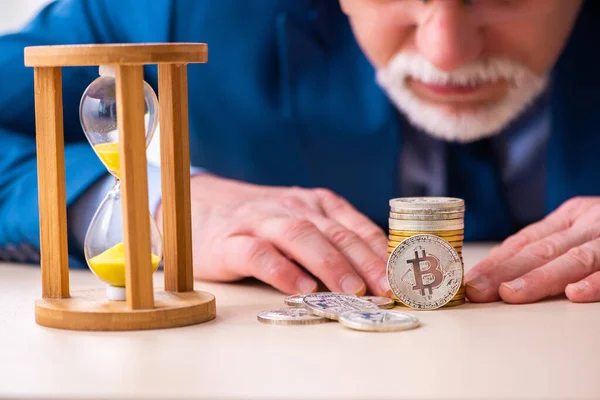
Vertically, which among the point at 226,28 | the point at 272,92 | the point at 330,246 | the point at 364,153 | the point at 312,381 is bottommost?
the point at 312,381

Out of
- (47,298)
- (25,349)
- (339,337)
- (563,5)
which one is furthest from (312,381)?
(563,5)

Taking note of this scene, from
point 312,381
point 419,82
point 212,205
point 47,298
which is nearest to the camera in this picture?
point 312,381

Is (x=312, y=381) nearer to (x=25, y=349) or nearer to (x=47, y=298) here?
(x=25, y=349)

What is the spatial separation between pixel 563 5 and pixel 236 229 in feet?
3.96

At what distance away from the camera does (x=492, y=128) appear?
2.72 meters

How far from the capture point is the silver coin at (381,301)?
1700 millimetres

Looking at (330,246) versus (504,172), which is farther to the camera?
(504,172)

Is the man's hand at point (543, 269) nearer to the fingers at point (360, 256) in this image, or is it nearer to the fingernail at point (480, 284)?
the fingernail at point (480, 284)

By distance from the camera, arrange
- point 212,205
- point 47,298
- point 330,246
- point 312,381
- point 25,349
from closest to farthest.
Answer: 1. point 312,381
2. point 25,349
3. point 47,298
4. point 330,246
5. point 212,205

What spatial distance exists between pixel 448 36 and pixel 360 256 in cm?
79

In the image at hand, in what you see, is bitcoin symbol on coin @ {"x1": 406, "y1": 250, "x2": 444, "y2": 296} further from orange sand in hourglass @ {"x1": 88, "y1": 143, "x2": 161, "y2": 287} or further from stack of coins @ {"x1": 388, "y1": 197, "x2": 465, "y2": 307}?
orange sand in hourglass @ {"x1": 88, "y1": 143, "x2": 161, "y2": 287}

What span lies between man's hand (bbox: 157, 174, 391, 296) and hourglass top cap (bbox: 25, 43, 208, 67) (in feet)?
1.42

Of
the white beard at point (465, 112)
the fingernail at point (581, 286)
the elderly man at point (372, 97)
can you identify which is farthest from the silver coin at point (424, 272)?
the white beard at point (465, 112)

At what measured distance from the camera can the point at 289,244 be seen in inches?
73.4
